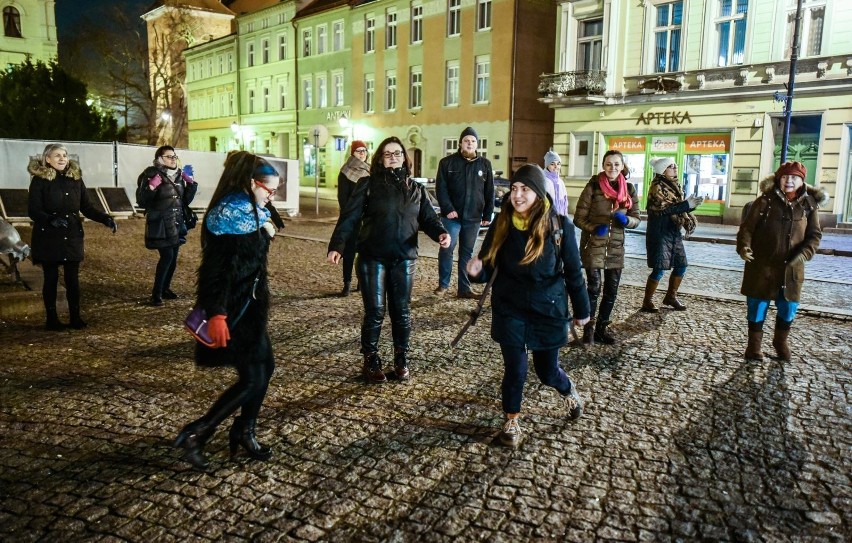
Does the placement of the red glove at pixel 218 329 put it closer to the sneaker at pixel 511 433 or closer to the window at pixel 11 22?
the sneaker at pixel 511 433

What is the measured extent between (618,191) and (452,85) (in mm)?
29153

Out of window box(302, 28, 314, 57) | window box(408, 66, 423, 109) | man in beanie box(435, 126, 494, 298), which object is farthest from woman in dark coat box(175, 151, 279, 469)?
window box(302, 28, 314, 57)

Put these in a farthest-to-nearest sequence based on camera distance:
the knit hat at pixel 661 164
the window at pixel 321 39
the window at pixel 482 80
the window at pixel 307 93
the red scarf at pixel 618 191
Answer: the window at pixel 307 93 → the window at pixel 321 39 → the window at pixel 482 80 → the knit hat at pixel 661 164 → the red scarf at pixel 618 191

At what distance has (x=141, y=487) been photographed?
11.8 feet

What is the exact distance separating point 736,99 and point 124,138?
28.3 meters

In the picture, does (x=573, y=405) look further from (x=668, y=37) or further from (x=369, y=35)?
(x=369, y=35)

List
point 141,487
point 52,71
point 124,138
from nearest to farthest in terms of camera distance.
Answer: point 141,487 < point 52,71 < point 124,138

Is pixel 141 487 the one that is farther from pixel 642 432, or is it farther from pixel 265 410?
pixel 642 432

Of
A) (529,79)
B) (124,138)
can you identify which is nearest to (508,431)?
(529,79)

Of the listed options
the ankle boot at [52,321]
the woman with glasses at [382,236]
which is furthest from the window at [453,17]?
the woman with glasses at [382,236]

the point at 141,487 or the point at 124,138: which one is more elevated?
the point at 124,138

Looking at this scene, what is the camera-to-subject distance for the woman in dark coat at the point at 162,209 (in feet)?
26.6

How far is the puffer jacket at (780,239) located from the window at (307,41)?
41.9 meters

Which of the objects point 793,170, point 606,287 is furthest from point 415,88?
point 793,170
